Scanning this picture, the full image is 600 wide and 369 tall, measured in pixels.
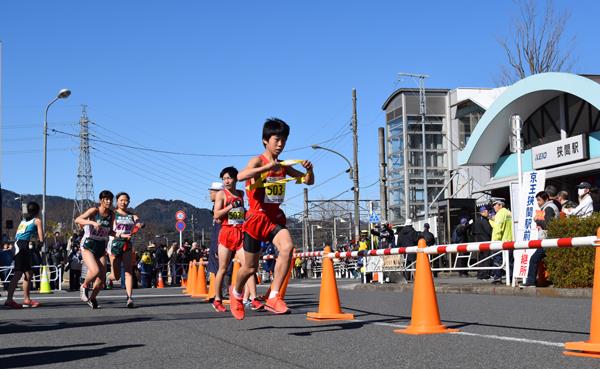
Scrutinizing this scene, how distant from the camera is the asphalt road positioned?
5.40m

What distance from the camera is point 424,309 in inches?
285

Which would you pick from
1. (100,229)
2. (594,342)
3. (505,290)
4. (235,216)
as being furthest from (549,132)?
(594,342)

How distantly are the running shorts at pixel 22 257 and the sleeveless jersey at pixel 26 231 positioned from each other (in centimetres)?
8

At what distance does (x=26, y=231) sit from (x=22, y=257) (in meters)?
0.47

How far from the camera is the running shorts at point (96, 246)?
1238cm

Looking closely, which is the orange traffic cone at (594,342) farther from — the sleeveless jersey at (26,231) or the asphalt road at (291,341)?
the sleeveless jersey at (26,231)

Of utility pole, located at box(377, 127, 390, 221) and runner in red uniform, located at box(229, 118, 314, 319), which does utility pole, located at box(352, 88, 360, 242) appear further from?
runner in red uniform, located at box(229, 118, 314, 319)

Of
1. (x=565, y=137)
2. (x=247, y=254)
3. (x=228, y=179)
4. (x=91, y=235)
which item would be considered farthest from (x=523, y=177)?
(x=565, y=137)

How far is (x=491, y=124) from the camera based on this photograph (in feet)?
106

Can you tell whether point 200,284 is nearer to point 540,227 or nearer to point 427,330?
point 540,227

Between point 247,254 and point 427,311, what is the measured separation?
193cm

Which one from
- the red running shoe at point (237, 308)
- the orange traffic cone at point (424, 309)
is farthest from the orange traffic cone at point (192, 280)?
the orange traffic cone at point (424, 309)

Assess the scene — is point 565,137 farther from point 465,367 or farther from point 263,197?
point 465,367

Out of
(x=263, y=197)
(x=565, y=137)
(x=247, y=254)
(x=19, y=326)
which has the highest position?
(x=565, y=137)
